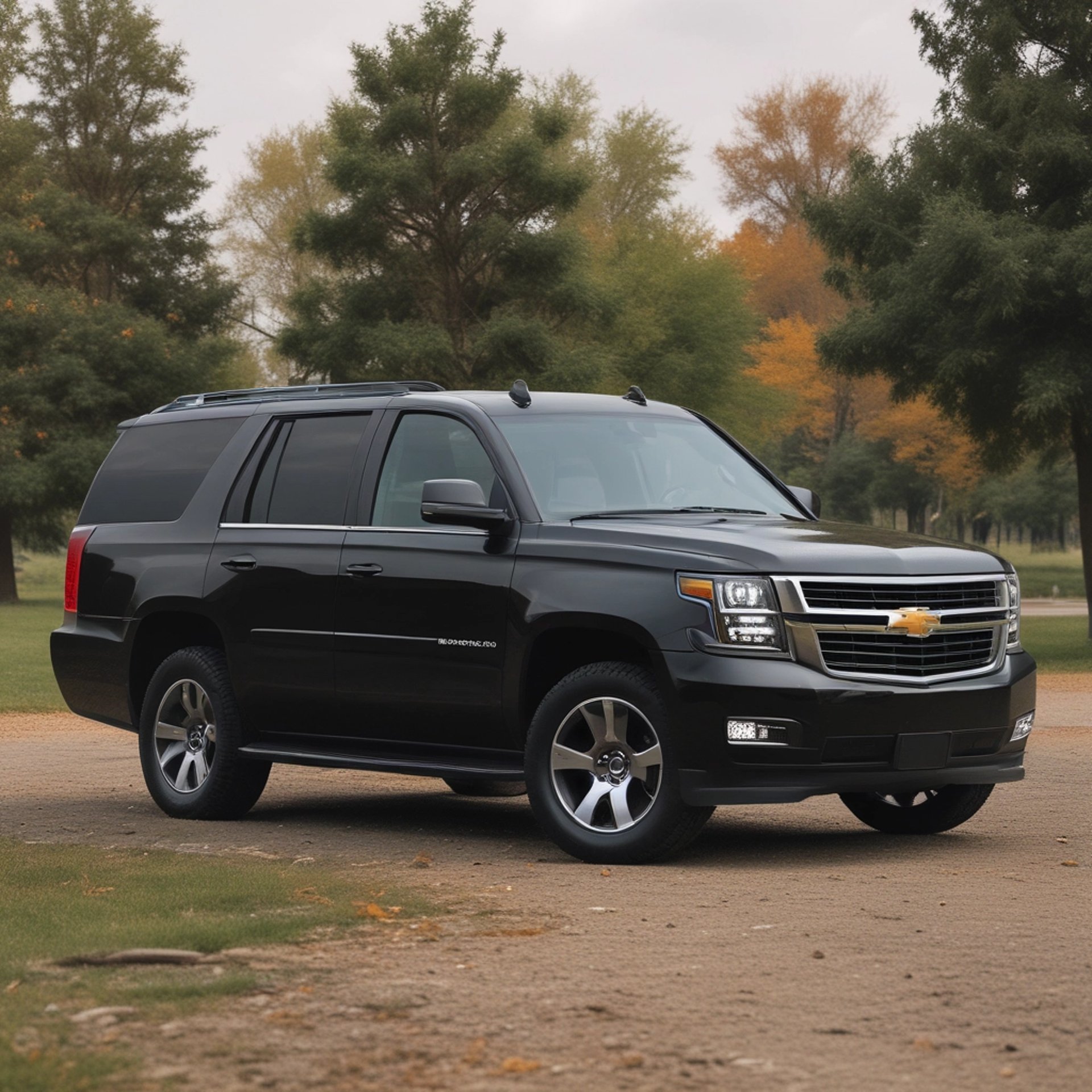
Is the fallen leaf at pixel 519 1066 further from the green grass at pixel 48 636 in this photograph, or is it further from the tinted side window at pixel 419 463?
the green grass at pixel 48 636

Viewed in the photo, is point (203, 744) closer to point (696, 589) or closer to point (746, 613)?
point (696, 589)

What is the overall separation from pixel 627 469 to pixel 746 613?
4.94 ft

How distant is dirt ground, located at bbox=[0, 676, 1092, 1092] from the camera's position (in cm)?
479

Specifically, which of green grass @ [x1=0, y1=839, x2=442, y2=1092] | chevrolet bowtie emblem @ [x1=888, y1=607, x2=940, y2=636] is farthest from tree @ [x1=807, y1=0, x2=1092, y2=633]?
green grass @ [x1=0, y1=839, x2=442, y2=1092]

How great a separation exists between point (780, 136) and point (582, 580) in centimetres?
7135

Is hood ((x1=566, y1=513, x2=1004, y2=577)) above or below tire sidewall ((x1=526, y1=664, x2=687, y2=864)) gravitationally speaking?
above

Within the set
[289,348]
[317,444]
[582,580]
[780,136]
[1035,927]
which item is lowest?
[1035,927]

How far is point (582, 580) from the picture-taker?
845 centimetres

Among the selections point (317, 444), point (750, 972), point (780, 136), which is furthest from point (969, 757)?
point (780, 136)

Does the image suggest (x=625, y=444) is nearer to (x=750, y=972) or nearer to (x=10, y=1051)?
(x=750, y=972)

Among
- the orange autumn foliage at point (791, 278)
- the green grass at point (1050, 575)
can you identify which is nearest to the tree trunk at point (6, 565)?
the green grass at point (1050, 575)

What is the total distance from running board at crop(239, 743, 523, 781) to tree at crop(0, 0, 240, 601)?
33389 millimetres

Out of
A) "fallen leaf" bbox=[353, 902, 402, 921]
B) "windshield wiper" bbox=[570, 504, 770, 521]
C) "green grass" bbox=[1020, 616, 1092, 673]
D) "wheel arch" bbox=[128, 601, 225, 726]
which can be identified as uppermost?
"windshield wiper" bbox=[570, 504, 770, 521]

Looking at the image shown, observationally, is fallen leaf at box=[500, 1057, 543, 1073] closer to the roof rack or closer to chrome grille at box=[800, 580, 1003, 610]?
chrome grille at box=[800, 580, 1003, 610]
